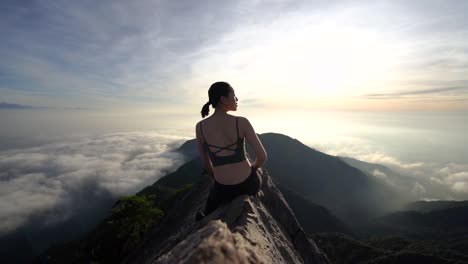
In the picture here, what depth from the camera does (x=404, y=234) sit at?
176 m

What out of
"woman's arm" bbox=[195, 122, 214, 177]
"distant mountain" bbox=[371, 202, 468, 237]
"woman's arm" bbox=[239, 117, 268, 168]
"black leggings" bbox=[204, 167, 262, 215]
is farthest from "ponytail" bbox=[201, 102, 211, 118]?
"distant mountain" bbox=[371, 202, 468, 237]

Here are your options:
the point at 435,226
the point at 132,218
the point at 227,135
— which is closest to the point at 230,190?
the point at 227,135

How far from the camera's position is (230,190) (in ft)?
22.1

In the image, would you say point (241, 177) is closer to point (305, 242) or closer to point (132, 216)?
point (305, 242)

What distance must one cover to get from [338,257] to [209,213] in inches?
3561

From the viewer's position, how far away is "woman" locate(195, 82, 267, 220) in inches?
237

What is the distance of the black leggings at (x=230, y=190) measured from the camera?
6734 millimetres

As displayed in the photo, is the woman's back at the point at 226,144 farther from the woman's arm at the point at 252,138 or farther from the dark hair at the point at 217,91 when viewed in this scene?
the dark hair at the point at 217,91

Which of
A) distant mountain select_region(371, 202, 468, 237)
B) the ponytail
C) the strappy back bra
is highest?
the ponytail

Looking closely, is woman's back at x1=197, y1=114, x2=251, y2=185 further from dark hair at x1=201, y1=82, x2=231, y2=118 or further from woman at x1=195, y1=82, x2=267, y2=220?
dark hair at x1=201, y1=82, x2=231, y2=118

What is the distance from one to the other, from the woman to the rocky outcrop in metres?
0.40

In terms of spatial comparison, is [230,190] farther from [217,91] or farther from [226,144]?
[217,91]

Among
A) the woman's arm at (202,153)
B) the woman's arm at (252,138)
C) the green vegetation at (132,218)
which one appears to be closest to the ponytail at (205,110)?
the woman's arm at (202,153)

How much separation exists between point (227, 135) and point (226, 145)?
0.28 meters
